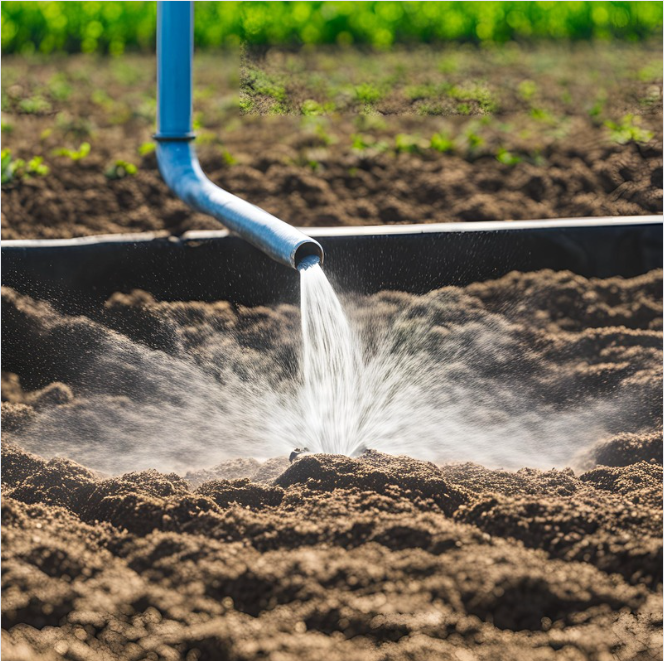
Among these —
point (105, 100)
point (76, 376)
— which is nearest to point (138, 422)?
point (76, 376)

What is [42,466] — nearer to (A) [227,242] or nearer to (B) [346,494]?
(B) [346,494]

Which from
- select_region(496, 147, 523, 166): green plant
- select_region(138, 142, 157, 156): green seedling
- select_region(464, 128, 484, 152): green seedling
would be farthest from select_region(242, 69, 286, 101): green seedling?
select_region(496, 147, 523, 166): green plant

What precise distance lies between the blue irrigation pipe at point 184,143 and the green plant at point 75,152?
1.07 m

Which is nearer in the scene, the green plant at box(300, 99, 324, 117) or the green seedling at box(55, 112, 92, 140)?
the green seedling at box(55, 112, 92, 140)

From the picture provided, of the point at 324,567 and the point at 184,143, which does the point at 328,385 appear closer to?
the point at 324,567

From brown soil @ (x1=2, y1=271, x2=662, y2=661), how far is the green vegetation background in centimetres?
476

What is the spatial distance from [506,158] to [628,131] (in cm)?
70

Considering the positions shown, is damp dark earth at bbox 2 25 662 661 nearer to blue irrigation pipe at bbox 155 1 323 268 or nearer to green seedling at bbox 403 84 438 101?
green seedling at bbox 403 84 438 101

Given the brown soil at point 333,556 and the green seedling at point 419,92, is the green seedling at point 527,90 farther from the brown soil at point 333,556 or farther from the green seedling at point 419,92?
the brown soil at point 333,556

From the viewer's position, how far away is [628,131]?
4.16m

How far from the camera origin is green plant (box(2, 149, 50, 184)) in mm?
3510

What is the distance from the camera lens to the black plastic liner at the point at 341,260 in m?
2.73

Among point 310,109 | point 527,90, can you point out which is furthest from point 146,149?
point 527,90

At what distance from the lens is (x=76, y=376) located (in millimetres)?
2666
